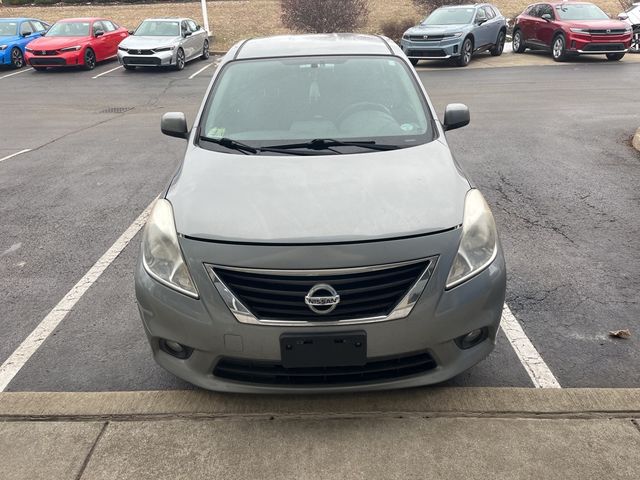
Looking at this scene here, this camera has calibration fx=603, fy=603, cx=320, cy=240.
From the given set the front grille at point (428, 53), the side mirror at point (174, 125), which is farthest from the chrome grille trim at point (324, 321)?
the front grille at point (428, 53)

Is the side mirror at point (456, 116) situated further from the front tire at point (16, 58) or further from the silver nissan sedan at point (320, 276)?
the front tire at point (16, 58)

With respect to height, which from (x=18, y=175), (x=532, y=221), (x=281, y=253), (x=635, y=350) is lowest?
(x=18, y=175)

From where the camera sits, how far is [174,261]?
9.50ft

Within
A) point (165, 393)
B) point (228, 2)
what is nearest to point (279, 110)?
point (165, 393)

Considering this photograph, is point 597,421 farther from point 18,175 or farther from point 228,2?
point 228,2

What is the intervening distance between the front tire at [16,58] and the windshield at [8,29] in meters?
1.07

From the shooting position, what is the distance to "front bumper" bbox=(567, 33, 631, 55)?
17.1m

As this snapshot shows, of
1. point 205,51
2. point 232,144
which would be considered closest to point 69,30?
point 205,51

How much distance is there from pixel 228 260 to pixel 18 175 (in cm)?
617

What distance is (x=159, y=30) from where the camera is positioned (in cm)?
1966

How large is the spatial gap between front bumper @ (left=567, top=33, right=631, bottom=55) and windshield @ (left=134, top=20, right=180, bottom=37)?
1229 centimetres

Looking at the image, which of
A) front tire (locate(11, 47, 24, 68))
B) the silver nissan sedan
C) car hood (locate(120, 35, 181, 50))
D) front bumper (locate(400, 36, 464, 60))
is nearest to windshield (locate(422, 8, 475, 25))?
front bumper (locate(400, 36, 464, 60))

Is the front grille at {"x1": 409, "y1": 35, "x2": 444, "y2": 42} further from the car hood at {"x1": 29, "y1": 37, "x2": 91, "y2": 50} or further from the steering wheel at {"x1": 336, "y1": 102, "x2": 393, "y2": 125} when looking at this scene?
the steering wheel at {"x1": 336, "y1": 102, "x2": 393, "y2": 125}

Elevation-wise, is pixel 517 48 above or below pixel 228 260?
below
